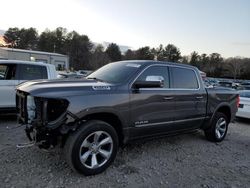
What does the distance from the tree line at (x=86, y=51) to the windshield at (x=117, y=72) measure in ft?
231

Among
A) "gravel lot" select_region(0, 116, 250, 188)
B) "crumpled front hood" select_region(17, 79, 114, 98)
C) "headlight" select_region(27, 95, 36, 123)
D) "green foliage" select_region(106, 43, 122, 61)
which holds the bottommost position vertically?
"gravel lot" select_region(0, 116, 250, 188)

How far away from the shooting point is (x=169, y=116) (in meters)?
5.10

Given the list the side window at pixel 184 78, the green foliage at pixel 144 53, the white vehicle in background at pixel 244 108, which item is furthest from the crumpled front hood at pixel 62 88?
the green foliage at pixel 144 53

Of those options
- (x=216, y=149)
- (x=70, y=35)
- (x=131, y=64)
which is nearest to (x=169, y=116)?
(x=131, y=64)

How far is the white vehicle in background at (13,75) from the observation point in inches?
276

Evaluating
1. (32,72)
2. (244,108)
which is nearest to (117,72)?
(32,72)

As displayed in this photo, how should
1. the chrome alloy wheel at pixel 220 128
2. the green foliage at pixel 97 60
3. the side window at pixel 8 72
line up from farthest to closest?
the green foliage at pixel 97 60, the side window at pixel 8 72, the chrome alloy wheel at pixel 220 128

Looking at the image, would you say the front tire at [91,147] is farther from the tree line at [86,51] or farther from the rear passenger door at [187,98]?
the tree line at [86,51]

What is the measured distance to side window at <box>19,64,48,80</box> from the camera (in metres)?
7.29

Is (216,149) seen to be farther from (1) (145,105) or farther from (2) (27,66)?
(2) (27,66)

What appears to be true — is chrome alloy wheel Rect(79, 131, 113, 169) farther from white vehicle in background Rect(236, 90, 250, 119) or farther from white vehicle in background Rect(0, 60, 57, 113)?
white vehicle in background Rect(236, 90, 250, 119)

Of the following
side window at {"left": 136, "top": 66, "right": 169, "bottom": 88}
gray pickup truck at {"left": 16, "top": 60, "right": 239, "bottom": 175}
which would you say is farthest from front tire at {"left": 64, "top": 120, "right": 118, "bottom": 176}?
side window at {"left": 136, "top": 66, "right": 169, "bottom": 88}

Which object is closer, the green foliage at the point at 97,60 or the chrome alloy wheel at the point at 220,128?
the chrome alloy wheel at the point at 220,128

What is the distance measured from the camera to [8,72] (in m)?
7.26
